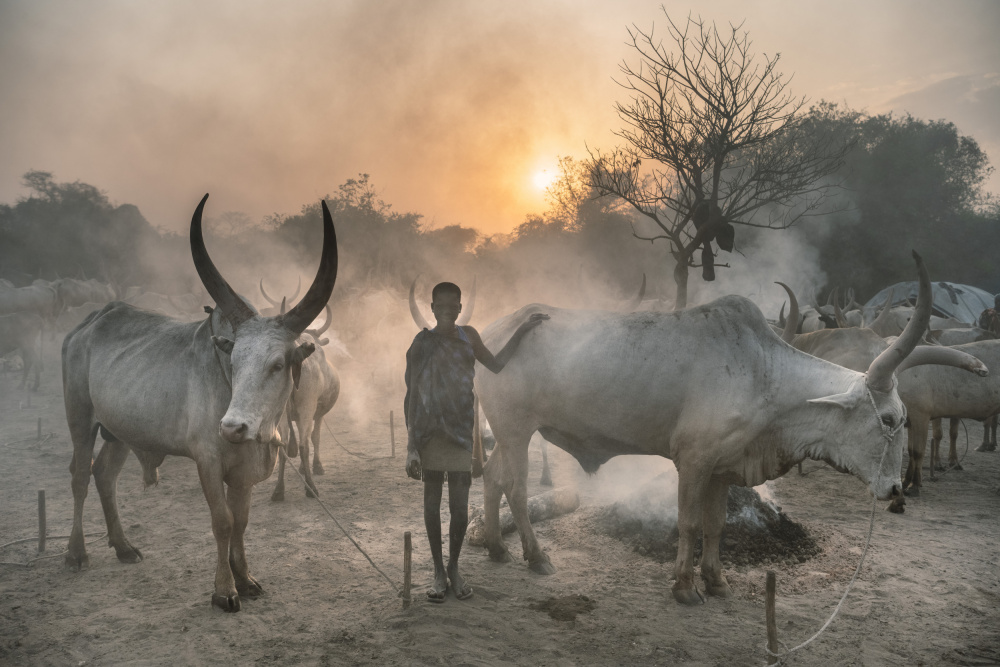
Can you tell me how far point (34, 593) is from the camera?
4797 millimetres

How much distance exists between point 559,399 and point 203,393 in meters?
2.76

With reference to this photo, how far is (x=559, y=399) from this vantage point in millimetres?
5207

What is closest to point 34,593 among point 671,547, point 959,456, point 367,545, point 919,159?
point 367,545

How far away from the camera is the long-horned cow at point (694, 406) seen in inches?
179

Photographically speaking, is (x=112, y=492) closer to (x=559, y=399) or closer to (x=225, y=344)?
(x=225, y=344)

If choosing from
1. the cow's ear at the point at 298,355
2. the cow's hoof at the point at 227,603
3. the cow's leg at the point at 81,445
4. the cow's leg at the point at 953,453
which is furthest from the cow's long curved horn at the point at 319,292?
the cow's leg at the point at 953,453

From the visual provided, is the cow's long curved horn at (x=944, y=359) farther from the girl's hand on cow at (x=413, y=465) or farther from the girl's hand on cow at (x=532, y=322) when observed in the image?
the girl's hand on cow at (x=413, y=465)

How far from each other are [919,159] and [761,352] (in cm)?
2848

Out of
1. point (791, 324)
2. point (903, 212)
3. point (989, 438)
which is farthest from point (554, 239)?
point (791, 324)

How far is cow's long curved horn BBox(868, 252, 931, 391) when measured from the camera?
4108 mm

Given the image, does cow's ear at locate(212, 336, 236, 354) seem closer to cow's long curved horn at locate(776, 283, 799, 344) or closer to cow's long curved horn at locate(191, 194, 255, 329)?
cow's long curved horn at locate(191, 194, 255, 329)

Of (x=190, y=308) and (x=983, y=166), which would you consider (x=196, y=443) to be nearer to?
(x=190, y=308)

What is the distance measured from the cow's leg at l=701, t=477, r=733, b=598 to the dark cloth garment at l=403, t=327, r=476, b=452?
2058mm

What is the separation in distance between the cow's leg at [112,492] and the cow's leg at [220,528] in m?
1.47
